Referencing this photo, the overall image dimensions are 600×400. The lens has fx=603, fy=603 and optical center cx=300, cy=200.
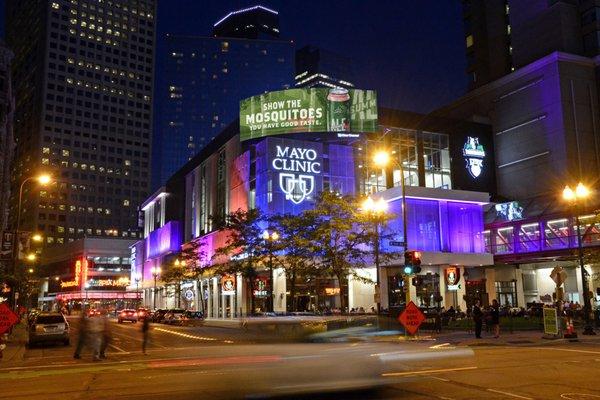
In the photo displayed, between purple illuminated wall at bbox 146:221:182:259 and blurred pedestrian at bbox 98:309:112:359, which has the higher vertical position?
purple illuminated wall at bbox 146:221:182:259

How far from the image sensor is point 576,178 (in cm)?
6681

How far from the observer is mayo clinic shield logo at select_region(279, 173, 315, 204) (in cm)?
6269

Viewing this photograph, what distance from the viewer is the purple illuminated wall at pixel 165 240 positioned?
97431 millimetres

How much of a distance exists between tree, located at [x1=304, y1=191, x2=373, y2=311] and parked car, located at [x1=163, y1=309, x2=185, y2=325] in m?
20.3

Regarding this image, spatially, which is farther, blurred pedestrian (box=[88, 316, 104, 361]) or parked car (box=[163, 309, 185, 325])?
parked car (box=[163, 309, 185, 325])

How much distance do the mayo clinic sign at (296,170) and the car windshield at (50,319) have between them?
33.2 metres

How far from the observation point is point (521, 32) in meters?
79.2

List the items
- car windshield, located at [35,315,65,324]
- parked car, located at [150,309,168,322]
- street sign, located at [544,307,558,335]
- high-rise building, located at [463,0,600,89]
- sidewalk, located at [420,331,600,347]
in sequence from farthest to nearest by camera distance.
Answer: high-rise building, located at [463,0,600,89], parked car, located at [150,309,168,322], car windshield, located at [35,315,65,324], street sign, located at [544,307,558,335], sidewalk, located at [420,331,600,347]

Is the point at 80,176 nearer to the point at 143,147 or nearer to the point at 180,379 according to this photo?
the point at 143,147

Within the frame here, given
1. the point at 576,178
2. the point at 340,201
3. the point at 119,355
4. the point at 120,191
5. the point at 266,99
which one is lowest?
the point at 119,355

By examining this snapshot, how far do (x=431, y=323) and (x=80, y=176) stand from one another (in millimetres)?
168310

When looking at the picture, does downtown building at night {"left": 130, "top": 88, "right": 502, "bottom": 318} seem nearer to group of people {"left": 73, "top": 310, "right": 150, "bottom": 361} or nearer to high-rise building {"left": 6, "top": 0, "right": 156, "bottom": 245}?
group of people {"left": 73, "top": 310, "right": 150, "bottom": 361}

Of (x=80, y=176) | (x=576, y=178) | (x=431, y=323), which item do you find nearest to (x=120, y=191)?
(x=80, y=176)

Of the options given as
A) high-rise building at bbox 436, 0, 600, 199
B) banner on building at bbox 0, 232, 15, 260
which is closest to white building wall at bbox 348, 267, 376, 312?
high-rise building at bbox 436, 0, 600, 199
